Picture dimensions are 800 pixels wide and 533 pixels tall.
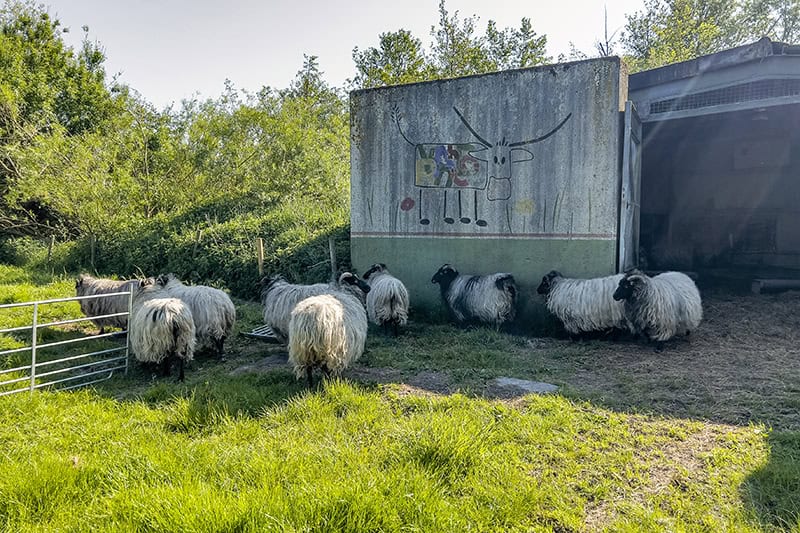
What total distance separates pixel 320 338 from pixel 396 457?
1.85 metres

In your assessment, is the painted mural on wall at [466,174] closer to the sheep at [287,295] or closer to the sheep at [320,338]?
the sheep at [287,295]

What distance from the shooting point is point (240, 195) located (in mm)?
15430

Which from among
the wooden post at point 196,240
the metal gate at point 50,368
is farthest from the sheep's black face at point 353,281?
the wooden post at point 196,240

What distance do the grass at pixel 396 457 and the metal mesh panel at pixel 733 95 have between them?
516cm

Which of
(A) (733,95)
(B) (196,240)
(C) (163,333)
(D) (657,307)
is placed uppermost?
(A) (733,95)

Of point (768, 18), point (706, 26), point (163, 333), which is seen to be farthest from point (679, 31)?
point (163, 333)

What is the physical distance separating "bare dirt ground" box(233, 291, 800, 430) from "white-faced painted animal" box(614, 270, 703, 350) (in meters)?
0.22

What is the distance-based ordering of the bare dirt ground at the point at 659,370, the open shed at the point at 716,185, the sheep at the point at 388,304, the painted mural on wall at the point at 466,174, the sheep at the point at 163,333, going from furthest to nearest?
1. the open shed at the point at 716,185
2. the painted mural on wall at the point at 466,174
3. the sheep at the point at 388,304
4. the sheep at the point at 163,333
5. the bare dirt ground at the point at 659,370

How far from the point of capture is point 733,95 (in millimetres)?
7754

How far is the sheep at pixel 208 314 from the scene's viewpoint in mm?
6074

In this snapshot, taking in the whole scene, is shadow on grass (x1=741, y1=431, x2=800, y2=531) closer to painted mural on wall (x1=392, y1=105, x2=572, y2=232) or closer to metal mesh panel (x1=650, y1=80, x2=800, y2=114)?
painted mural on wall (x1=392, y1=105, x2=572, y2=232)

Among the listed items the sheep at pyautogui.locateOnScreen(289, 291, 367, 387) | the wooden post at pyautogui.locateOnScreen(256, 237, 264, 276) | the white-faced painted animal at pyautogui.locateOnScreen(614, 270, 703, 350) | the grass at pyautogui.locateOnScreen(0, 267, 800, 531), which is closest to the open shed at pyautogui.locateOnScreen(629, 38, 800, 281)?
the white-faced painted animal at pyautogui.locateOnScreen(614, 270, 703, 350)

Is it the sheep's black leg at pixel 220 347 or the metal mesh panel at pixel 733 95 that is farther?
the metal mesh panel at pixel 733 95

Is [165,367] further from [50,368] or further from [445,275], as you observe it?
[445,275]
